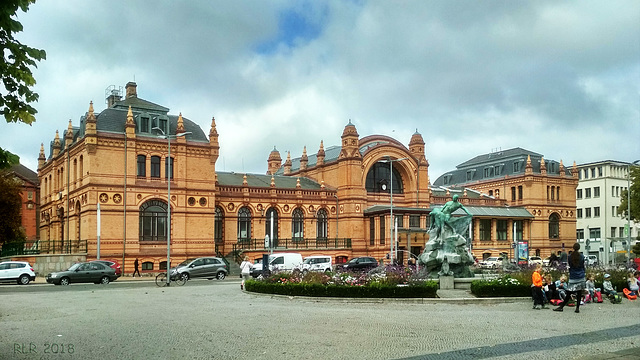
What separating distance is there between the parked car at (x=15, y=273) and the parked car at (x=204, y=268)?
29.7 feet

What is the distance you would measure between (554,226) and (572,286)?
203 feet

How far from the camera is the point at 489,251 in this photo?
2776 inches

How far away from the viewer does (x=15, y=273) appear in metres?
38.8

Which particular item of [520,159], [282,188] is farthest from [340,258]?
[520,159]

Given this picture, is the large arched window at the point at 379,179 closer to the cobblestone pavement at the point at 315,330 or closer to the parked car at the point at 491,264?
the parked car at the point at 491,264

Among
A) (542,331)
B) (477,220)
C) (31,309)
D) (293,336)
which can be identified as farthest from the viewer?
(477,220)

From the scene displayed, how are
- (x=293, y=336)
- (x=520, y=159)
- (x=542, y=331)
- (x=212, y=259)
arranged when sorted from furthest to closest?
(x=520, y=159)
(x=212, y=259)
(x=542, y=331)
(x=293, y=336)

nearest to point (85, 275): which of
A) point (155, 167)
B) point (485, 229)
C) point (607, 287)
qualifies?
point (155, 167)

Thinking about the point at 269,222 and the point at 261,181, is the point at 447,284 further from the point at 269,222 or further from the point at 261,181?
the point at 261,181

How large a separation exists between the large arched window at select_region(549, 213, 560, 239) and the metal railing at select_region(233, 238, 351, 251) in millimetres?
30255

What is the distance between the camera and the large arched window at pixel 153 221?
49.5 metres

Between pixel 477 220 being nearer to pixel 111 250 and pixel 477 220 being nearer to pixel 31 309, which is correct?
pixel 111 250

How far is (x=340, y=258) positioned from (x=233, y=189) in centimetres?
1228

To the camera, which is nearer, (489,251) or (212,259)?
(212,259)
